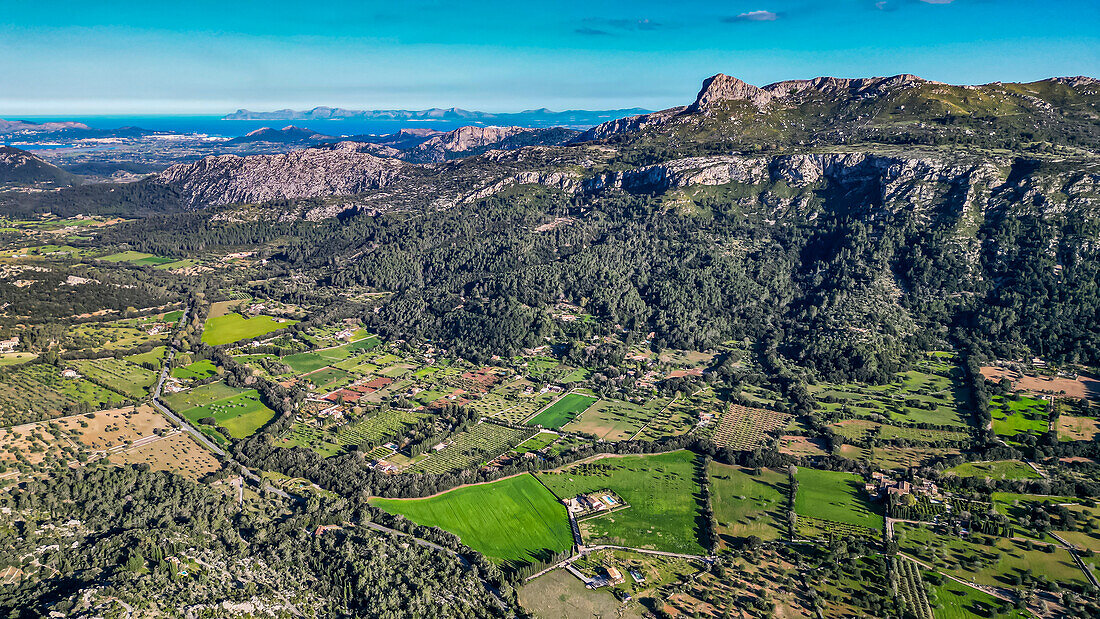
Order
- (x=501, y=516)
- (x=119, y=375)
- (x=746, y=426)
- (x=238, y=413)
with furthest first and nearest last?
1. (x=119, y=375)
2. (x=238, y=413)
3. (x=746, y=426)
4. (x=501, y=516)

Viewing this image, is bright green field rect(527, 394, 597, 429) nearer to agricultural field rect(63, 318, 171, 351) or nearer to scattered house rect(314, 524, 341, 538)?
scattered house rect(314, 524, 341, 538)

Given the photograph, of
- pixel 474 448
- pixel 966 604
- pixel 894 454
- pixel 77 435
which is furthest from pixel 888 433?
pixel 77 435

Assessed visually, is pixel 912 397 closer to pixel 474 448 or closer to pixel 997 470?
pixel 997 470

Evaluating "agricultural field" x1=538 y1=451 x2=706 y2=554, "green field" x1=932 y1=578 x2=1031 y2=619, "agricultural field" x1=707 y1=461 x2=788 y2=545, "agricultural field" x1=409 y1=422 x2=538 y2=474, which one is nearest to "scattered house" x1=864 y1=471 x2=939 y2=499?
"agricultural field" x1=707 y1=461 x2=788 y2=545

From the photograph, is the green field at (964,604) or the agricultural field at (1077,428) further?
the agricultural field at (1077,428)

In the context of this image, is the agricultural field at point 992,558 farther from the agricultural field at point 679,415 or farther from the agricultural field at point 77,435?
the agricultural field at point 77,435

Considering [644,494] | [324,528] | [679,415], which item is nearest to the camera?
[324,528]

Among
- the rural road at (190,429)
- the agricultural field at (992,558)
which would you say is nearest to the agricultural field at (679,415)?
the agricultural field at (992,558)

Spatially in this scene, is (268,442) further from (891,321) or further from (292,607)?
(891,321)
